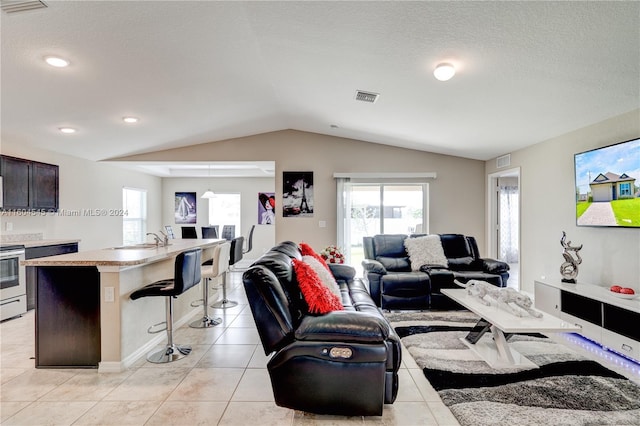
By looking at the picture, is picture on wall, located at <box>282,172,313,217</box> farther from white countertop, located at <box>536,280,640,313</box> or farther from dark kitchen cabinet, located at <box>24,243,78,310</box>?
white countertop, located at <box>536,280,640,313</box>

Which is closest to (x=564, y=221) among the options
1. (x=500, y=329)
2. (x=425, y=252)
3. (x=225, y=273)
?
(x=425, y=252)

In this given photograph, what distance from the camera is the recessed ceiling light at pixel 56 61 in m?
2.67

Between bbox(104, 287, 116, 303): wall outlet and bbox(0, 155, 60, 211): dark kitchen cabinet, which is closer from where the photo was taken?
bbox(104, 287, 116, 303): wall outlet

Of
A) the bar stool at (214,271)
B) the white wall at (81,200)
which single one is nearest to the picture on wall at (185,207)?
the white wall at (81,200)

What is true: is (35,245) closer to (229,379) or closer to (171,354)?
(171,354)

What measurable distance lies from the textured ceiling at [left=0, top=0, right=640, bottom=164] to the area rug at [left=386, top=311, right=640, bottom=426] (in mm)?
2404

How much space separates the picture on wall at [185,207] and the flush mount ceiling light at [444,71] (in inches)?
290

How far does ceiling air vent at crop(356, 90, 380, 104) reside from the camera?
12.0 feet

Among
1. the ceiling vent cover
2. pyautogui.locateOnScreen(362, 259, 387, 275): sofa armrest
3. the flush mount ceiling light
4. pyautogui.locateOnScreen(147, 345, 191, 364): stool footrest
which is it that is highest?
the ceiling vent cover

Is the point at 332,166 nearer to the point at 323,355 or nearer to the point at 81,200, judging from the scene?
the point at 323,355

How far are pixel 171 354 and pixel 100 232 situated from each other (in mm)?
4594

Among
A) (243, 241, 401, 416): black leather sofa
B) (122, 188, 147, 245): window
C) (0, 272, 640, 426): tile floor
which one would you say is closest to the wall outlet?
(0, 272, 640, 426): tile floor

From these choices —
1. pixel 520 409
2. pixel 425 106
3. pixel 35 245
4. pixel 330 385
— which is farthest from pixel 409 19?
pixel 35 245

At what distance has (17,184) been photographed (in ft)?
13.9
